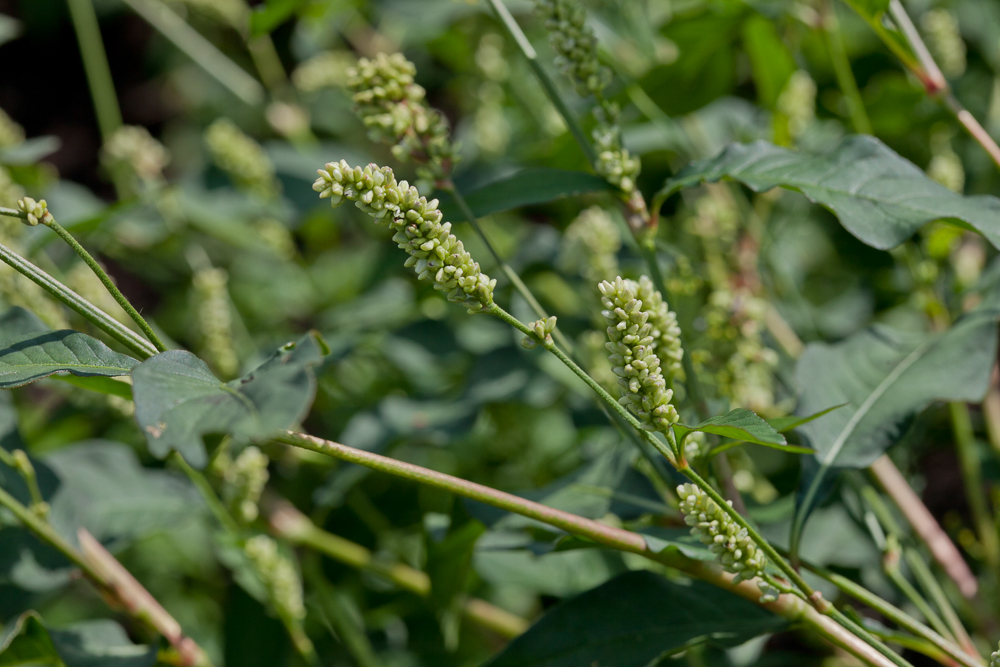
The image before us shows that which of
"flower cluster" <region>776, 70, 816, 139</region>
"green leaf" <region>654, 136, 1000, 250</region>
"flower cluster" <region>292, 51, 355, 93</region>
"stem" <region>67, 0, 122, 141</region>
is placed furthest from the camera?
"stem" <region>67, 0, 122, 141</region>

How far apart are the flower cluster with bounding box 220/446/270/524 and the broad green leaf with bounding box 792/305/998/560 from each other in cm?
68

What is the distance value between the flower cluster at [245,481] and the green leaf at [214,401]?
1.73 feet

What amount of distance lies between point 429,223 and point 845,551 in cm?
88

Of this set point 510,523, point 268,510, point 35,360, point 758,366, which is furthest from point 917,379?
point 268,510

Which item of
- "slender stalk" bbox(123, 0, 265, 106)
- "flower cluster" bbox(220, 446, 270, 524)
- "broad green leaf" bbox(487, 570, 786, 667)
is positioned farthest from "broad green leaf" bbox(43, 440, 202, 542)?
"slender stalk" bbox(123, 0, 265, 106)

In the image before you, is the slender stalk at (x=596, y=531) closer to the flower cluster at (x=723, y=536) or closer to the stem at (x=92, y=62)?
the flower cluster at (x=723, y=536)

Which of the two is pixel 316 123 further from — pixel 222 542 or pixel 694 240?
→ pixel 222 542

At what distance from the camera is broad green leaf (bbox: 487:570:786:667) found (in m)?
0.81

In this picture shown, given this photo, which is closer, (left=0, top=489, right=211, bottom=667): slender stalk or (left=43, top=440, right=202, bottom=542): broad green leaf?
(left=0, top=489, right=211, bottom=667): slender stalk

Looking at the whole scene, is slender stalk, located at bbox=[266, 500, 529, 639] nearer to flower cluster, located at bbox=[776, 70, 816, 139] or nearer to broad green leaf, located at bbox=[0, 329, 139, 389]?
broad green leaf, located at bbox=[0, 329, 139, 389]

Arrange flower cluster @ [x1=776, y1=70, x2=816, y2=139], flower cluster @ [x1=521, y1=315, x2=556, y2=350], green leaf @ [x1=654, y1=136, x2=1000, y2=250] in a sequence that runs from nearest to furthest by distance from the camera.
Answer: flower cluster @ [x1=521, y1=315, x2=556, y2=350], green leaf @ [x1=654, y1=136, x2=1000, y2=250], flower cluster @ [x1=776, y1=70, x2=816, y2=139]

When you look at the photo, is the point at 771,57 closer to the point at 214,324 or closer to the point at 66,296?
the point at 214,324

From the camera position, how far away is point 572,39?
846 mm

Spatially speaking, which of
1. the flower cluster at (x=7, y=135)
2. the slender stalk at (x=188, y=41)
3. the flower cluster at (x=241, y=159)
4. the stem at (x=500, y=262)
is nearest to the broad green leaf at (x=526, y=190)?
the stem at (x=500, y=262)
